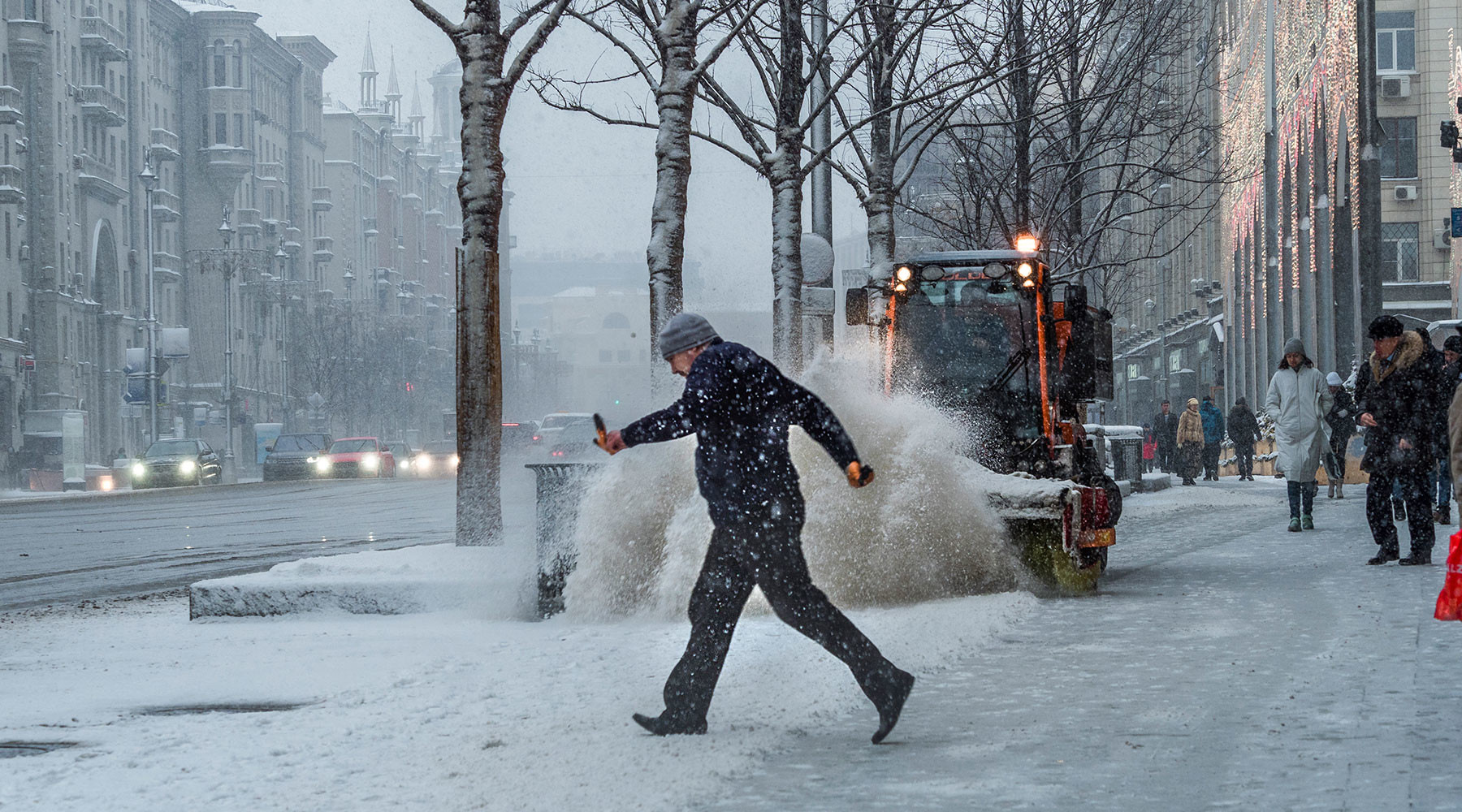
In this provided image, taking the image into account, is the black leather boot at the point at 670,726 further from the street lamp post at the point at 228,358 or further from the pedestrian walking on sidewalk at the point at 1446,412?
the street lamp post at the point at 228,358

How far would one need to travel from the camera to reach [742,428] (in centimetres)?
660

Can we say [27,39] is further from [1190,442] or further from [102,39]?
[1190,442]

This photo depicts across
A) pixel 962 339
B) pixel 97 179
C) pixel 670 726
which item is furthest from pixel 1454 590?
pixel 97 179

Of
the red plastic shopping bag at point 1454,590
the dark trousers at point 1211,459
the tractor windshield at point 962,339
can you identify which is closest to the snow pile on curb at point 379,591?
the tractor windshield at point 962,339

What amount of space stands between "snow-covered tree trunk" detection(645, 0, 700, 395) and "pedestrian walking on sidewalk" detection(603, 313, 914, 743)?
355 inches

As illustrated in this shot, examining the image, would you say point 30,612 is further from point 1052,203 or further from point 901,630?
point 1052,203

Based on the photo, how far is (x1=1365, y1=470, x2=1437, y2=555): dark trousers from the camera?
40.9 feet

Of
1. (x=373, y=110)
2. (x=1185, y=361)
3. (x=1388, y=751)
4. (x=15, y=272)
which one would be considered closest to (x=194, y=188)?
(x=15, y=272)

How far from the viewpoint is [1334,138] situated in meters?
39.0

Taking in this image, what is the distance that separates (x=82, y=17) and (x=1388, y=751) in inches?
2877

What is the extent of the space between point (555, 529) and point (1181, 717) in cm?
454

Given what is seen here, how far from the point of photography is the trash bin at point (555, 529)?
1045cm

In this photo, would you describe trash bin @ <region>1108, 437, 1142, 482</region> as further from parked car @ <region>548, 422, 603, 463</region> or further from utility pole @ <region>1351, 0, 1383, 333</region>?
parked car @ <region>548, 422, 603, 463</region>

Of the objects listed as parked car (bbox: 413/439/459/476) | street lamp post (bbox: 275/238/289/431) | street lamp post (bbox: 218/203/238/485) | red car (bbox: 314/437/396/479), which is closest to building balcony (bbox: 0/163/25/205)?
street lamp post (bbox: 218/203/238/485)
